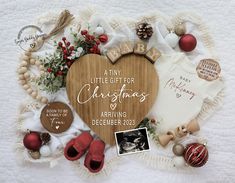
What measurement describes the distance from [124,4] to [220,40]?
1.15 feet

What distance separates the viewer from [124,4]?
1.21 metres

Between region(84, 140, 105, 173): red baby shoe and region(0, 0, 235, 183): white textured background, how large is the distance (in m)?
0.07

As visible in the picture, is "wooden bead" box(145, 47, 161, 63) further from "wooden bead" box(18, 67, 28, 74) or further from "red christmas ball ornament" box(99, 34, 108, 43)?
"wooden bead" box(18, 67, 28, 74)

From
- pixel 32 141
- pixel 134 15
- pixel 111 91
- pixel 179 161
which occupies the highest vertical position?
pixel 134 15

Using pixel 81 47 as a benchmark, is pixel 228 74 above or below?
below

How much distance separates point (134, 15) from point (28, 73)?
1.36 feet

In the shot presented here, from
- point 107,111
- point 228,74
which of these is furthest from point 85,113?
point 228,74

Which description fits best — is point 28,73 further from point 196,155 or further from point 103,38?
point 196,155

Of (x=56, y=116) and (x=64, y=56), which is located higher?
(x=64, y=56)

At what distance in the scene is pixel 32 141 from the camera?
46.6 inches

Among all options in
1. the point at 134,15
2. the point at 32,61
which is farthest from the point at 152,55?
the point at 32,61

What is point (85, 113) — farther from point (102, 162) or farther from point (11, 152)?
point (11, 152)

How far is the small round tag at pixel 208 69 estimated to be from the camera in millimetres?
1195

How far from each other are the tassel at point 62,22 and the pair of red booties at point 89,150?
0.36 m
